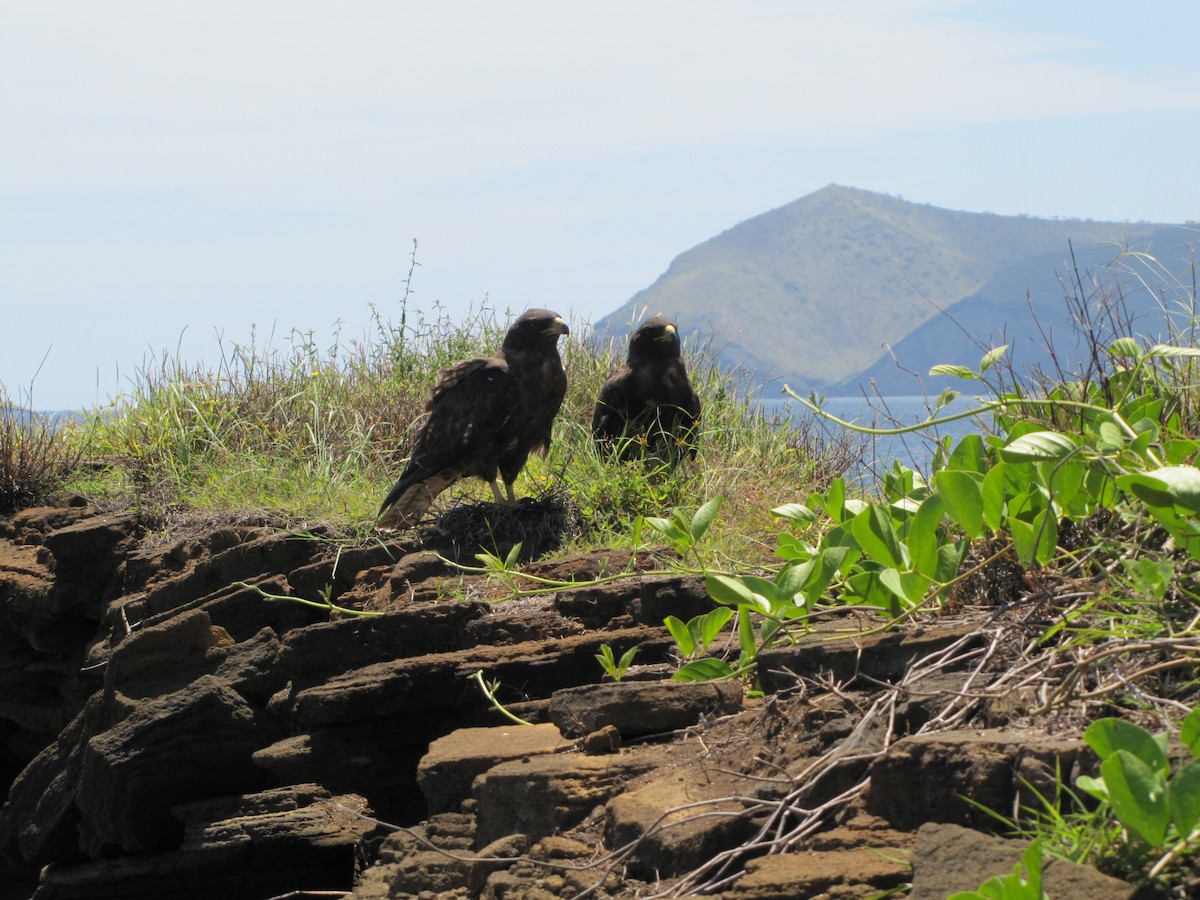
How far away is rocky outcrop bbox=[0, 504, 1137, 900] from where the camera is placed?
2.64 metres

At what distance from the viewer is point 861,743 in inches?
108

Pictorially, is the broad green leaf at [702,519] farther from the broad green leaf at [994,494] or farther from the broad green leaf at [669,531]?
the broad green leaf at [994,494]

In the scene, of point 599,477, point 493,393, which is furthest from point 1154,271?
point 493,393

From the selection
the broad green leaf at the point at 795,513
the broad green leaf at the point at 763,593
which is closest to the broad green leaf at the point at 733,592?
the broad green leaf at the point at 763,593

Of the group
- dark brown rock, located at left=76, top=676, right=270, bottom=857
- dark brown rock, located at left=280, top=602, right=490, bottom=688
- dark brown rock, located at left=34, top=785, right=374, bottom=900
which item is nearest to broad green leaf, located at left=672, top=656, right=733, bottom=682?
dark brown rock, located at left=280, top=602, right=490, bottom=688

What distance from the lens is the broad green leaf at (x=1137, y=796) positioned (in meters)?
1.95

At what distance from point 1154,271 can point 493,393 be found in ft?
11.1

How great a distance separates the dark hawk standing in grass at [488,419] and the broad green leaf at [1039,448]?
4.36 metres

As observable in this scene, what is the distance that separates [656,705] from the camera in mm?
3396

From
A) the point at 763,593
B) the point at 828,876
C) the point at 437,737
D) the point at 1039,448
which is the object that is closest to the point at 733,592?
the point at 763,593

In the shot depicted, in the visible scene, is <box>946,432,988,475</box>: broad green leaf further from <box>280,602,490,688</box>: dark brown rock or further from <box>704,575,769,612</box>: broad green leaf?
<box>280,602,490,688</box>: dark brown rock

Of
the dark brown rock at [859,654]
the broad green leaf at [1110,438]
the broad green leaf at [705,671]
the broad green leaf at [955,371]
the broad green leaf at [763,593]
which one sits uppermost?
the broad green leaf at [955,371]

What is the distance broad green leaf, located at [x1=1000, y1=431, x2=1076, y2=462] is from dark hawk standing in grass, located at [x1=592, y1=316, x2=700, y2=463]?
466 cm

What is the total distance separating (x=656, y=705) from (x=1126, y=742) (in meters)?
1.51
